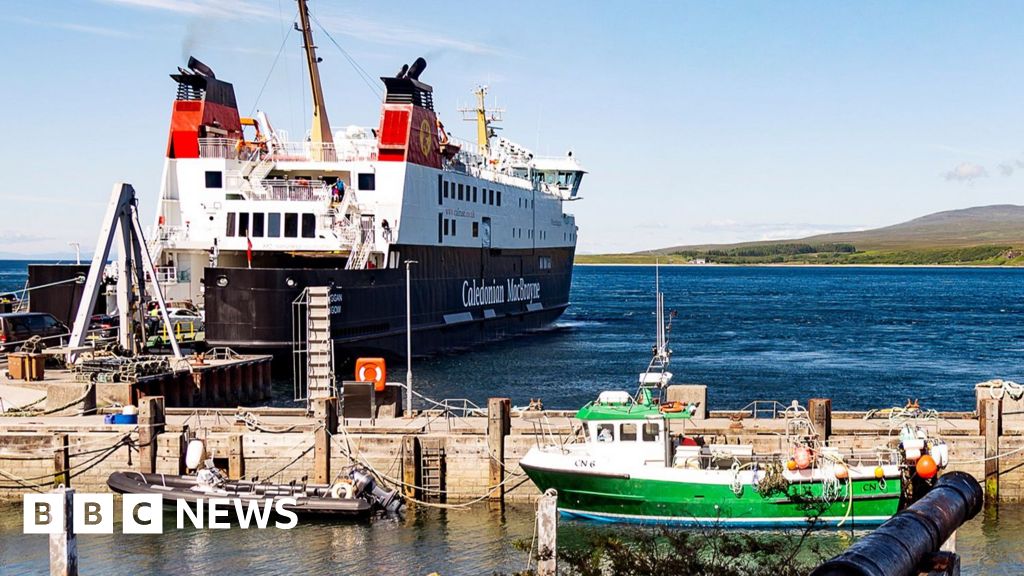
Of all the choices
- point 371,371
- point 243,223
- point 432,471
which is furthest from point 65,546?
point 243,223

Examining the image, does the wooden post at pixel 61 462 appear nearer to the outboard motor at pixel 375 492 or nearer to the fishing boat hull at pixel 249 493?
the fishing boat hull at pixel 249 493

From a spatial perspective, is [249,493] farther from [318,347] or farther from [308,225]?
[308,225]

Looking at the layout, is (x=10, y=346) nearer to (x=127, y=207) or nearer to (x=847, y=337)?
(x=127, y=207)

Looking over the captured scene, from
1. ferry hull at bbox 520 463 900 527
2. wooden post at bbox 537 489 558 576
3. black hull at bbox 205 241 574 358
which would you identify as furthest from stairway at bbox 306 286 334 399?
→ wooden post at bbox 537 489 558 576

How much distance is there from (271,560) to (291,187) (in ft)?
98.6

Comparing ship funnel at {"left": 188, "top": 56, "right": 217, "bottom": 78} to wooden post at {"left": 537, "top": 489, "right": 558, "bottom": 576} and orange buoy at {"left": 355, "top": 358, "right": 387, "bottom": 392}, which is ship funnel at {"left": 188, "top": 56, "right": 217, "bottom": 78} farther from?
wooden post at {"left": 537, "top": 489, "right": 558, "bottom": 576}

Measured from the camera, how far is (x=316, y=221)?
157ft

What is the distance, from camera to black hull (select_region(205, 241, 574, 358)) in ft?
137

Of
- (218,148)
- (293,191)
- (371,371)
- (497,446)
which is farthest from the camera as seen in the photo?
(218,148)

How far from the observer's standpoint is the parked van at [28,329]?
39406 millimetres

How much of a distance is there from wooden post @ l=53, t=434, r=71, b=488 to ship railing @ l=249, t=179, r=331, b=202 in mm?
23933

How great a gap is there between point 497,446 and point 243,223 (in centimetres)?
2695

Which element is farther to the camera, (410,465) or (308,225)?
(308,225)

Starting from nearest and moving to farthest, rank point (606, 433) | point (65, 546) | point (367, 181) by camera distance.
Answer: point (65, 546)
point (606, 433)
point (367, 181)
